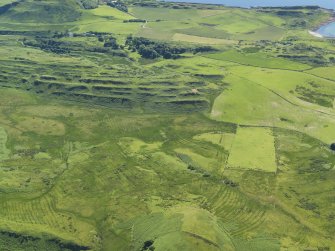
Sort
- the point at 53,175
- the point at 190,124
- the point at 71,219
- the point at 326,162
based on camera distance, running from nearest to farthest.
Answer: the point at 71,219
the point at 53,175
the point at 326,162
the point at 190,124

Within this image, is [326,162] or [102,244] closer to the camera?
[102,244]

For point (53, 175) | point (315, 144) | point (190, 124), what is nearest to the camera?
point (53, 175)

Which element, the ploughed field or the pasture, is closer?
the ploughed field

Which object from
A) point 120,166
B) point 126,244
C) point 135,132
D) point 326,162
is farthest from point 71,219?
point 326,162

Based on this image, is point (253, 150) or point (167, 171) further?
point (253, 150)

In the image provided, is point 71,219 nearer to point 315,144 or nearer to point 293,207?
point 293,207

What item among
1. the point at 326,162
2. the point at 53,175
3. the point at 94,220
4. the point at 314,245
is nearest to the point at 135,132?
the point at 53,175

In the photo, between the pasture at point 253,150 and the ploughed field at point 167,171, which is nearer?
the ploughed field at point 167,171

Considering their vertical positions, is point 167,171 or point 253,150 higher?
point 253,150

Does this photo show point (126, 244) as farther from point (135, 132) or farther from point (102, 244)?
point (135, 132)
